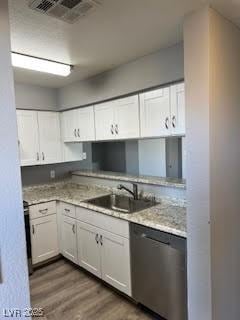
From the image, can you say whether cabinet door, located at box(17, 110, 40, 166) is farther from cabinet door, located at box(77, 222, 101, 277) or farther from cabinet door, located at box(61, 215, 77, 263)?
cabinet door, located at box(77, 222, 101, 277)

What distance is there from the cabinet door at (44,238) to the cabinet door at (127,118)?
4.83ft

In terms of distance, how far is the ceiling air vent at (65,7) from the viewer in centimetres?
135

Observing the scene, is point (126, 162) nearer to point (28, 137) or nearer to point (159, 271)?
point (28, 137)

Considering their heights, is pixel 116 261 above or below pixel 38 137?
below

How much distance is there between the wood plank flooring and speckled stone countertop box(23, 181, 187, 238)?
0.88m

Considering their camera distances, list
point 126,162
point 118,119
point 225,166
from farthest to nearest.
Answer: point 126,162 < point 118,119 < point 225,166

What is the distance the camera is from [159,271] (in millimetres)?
1975

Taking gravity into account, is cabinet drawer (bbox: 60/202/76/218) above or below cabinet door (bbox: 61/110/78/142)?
below

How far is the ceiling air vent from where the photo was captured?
4.44 ft

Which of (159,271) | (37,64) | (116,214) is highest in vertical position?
(37,64)

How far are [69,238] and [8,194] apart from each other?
2.23 m

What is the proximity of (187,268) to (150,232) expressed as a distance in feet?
1.36

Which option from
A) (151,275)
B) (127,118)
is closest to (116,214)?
(151,275)

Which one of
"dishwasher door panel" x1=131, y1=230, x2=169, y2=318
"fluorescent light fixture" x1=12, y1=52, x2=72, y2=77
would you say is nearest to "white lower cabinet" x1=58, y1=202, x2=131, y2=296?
"dishwasher door panel" x1=131, y1=230, x2=169, y2=318
